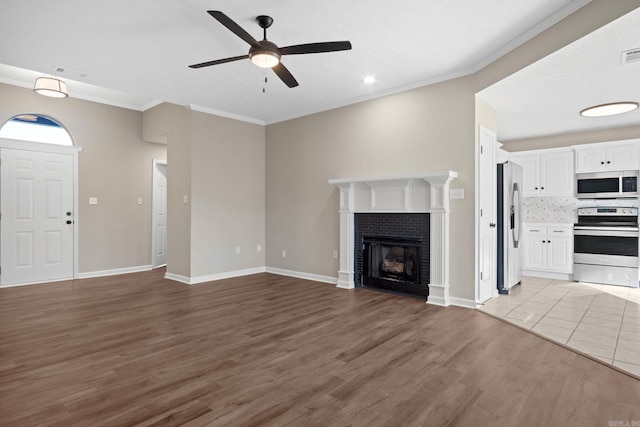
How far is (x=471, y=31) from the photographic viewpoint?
10.3ft

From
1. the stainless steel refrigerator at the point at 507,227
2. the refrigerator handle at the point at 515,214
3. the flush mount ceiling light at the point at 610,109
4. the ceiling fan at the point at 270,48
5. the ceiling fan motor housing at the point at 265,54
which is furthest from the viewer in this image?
the refrigerator handle at the point at 515,214

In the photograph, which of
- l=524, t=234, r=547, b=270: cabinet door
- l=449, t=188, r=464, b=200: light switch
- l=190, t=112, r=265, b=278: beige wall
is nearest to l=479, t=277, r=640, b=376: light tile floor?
l=524, t=234, r=547, b=270: cabinet door

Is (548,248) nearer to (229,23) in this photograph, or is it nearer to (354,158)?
(354,158)

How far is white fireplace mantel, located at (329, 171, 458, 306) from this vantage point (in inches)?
163

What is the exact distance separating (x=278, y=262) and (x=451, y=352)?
400 cm

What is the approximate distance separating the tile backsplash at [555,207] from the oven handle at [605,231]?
0.25 meters

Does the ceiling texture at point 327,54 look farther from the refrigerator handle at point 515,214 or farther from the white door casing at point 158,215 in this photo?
the white door casing at point 158,215

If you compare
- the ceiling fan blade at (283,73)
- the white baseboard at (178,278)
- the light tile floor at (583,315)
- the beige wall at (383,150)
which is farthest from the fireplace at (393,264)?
the white baseboard at (178,278)

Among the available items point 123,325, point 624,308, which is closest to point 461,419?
point 123,325

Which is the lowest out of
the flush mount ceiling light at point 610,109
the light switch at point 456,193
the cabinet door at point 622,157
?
the light switch at point 456,193

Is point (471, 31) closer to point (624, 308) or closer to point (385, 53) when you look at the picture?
point (385, 53)

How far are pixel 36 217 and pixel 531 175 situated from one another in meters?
8.46

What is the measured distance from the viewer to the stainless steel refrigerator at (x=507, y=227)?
471cm

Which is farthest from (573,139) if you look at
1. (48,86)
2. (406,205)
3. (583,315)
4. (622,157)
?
(48,86)
